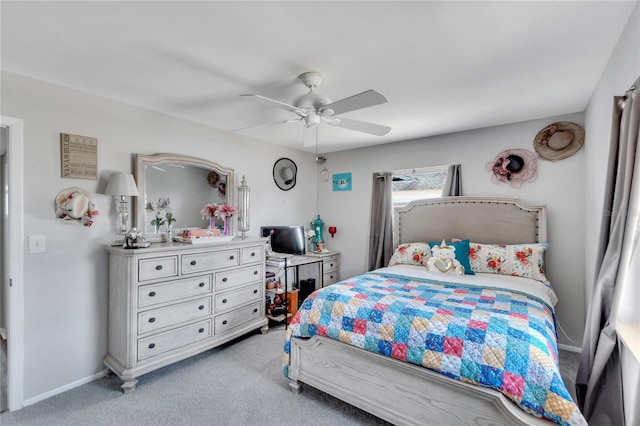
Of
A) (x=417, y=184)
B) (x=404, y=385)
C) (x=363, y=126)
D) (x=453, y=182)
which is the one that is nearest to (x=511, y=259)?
(x=453, y=182)

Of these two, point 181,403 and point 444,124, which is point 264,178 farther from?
point 181,403

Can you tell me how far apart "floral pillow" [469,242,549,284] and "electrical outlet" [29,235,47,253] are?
3832 millimetres

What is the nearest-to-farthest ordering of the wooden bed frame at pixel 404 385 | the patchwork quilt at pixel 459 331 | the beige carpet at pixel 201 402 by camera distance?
1. the patchwork quilt at pixel 459 331
2. the wooden bed frame at pixel 404 385
3. the beige carpet at pixel 201 402

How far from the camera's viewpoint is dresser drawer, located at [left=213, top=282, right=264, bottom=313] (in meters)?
2.95

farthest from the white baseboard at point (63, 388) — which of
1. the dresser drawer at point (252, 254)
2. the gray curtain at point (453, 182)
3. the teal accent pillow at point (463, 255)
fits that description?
the gray curtain at point (453, 182)

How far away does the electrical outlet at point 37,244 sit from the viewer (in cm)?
222

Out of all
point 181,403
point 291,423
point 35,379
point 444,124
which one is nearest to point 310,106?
point 444,124

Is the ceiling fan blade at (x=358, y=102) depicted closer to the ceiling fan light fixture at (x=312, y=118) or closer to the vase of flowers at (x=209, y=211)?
the ceiling fan light fixture at (x=312, y=118)

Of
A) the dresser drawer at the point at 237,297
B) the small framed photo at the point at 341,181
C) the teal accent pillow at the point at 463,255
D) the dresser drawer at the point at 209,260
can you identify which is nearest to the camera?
the dresser drawer at the point at 209,260

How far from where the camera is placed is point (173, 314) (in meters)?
2.61

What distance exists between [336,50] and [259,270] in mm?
2389

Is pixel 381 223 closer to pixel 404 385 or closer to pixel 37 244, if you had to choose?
pixel 404 385

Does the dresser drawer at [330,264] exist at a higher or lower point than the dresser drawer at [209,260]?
lower

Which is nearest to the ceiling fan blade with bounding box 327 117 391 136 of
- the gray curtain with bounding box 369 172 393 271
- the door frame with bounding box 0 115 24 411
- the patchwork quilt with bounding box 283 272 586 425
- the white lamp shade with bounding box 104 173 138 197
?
the patchwork quilt with bounding box 283 272 586 425
